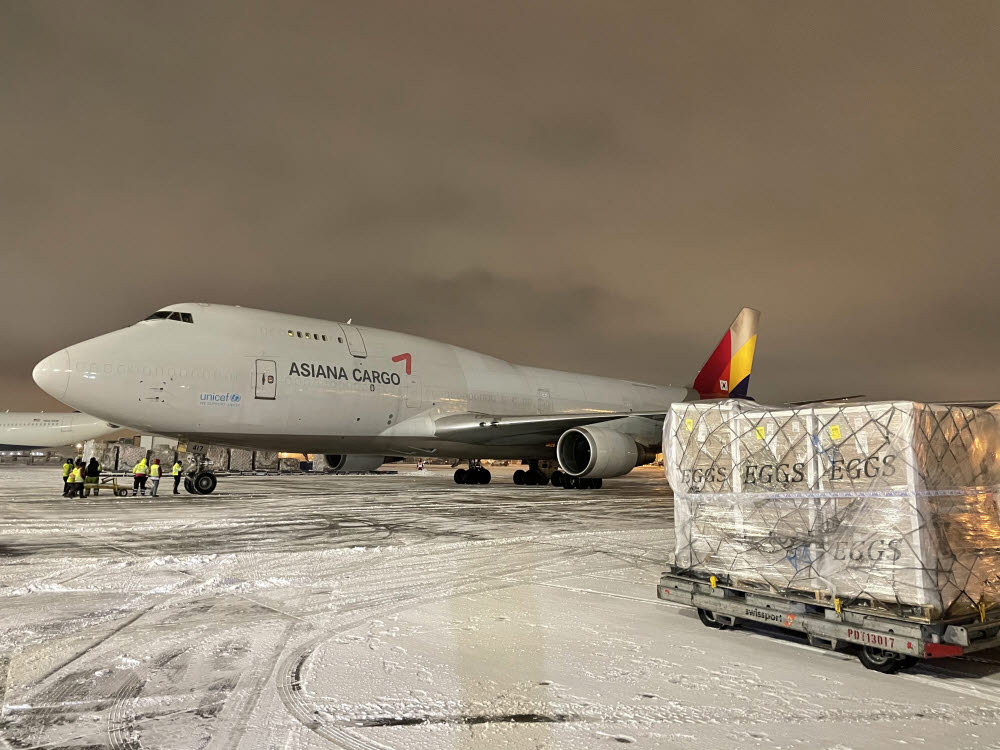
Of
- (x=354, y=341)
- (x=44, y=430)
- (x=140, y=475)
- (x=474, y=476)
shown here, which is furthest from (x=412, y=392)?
(x=44, y=430)

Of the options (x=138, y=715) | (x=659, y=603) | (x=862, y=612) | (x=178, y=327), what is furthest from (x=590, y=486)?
(x=138, y=715)

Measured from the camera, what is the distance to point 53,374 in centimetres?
1226

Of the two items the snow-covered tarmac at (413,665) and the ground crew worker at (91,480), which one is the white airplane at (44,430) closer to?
the ground crew worker at (91,480)

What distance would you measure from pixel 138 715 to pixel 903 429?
13.8 ft

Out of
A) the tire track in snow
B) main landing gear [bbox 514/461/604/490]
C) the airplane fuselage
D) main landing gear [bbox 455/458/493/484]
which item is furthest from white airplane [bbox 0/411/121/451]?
the tire track in snow

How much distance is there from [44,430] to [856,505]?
53.4 m

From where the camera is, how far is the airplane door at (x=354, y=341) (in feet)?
53.8

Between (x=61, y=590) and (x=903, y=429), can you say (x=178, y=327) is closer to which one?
(x=61, y=590)

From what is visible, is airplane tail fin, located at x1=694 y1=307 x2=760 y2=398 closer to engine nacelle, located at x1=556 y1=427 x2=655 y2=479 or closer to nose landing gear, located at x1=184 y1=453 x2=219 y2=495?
engine nacelle, located at x1=556 y1=427 x2=655 y2=479

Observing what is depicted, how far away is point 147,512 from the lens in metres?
11.2

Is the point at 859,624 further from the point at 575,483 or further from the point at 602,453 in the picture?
the point at 575,483

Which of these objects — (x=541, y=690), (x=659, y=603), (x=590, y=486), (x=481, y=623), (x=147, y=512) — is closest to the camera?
(x=541, y=690)

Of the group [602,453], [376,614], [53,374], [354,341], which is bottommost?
[376,614]

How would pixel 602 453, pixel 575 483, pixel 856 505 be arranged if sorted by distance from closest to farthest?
pixel 856 505 < pixel 602 453 < pixel 575 483
